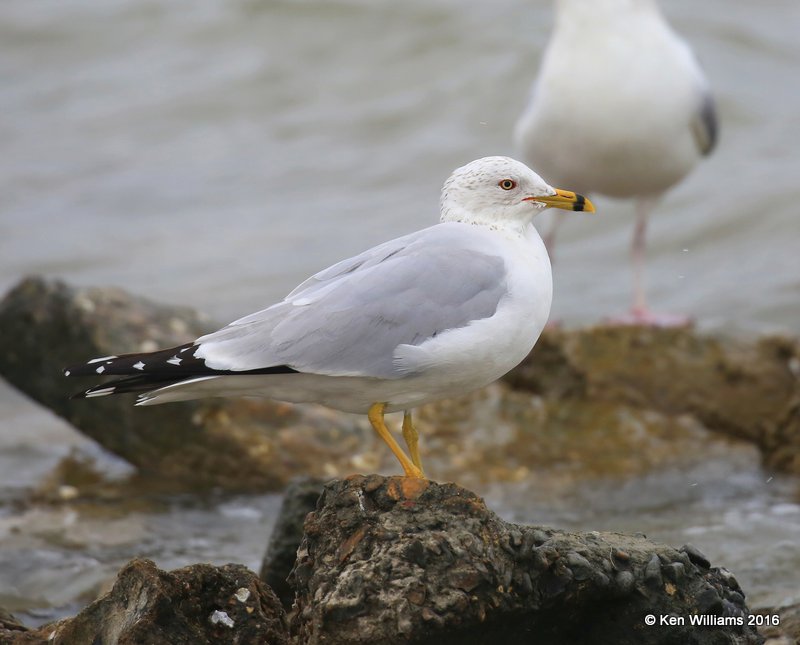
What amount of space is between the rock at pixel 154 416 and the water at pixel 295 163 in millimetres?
284

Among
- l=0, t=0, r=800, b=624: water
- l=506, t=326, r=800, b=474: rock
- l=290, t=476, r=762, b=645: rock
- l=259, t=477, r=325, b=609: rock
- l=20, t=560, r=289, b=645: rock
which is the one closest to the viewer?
l=290, t=476, r=762, b=645: rock

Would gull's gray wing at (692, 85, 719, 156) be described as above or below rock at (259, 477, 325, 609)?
below

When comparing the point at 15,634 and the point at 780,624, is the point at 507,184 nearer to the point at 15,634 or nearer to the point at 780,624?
the point at 780,624

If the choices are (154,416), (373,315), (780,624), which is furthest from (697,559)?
(154,416)

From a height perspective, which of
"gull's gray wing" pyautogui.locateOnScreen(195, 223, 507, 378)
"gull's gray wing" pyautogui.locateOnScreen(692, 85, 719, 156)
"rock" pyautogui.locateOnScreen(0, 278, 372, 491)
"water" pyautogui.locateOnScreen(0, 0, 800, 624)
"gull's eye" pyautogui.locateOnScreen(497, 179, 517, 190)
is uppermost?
"gull's eye" pyautogui.locateOnScreen(497, 179, 517, 190)

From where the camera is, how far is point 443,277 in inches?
157

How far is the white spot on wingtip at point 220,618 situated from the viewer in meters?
3.67

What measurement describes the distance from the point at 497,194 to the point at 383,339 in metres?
0.70

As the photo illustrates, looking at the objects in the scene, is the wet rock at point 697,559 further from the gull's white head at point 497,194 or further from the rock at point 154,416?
the rock at point 154,416

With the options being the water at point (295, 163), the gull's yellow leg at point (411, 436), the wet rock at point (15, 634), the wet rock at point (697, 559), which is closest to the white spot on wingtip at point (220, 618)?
the wet rock at point (15, 634)

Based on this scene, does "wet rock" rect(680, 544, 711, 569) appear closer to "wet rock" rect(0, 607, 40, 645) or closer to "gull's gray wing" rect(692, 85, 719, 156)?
"wet rock" rect(0, 607, 40, 645)

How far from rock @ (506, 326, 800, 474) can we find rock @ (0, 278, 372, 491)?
1.13 m

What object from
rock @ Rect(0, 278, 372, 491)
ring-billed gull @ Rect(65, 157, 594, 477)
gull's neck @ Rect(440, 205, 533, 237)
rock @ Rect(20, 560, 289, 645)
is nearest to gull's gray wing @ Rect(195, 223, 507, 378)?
ring-billed gull @ Rect(65, 157, 594, 477)

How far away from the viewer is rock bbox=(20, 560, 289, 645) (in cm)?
356
